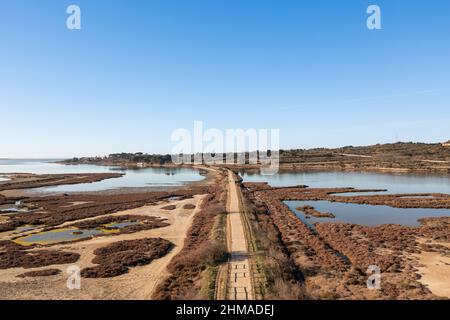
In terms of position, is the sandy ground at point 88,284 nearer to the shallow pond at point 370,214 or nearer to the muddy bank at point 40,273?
the muddy bank at point 40,273

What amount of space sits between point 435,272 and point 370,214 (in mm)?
20044

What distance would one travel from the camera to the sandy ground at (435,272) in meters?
17.1

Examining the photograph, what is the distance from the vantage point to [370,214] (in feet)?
128

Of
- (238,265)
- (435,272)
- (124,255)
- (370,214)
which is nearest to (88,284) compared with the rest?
(124,255)

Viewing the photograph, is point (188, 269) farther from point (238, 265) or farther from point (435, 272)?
point (435, 272)

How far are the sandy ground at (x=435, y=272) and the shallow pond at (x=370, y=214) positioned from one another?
1122 cm

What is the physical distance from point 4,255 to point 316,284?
2332 centimetres

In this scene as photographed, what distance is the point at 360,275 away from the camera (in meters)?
19.1

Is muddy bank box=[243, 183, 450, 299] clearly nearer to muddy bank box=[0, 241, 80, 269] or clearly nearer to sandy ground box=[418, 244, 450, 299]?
sandy ground box=[418, 244, 450, 299]

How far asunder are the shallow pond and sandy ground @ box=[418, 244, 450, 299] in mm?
11217

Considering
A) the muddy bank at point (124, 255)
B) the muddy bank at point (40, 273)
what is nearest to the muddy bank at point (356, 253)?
the muddy bank at point (124, 255)

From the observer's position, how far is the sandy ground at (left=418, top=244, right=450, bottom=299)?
1712cm
